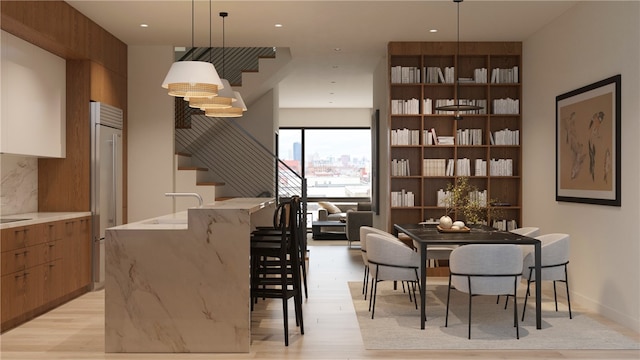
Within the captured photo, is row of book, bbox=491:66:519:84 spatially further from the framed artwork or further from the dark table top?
the dark table top

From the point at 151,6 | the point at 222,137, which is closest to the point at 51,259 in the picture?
the point at 151,6

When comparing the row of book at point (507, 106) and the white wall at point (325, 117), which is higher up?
the white wall at point (325, 117)

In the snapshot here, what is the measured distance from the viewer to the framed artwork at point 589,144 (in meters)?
5.43

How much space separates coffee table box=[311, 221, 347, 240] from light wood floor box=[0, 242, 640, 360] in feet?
20.1

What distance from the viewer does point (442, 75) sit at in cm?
805

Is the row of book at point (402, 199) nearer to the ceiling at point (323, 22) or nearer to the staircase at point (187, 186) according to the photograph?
the ceiling at point (323, 22)

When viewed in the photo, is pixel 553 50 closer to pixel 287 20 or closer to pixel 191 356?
pixel 287 20

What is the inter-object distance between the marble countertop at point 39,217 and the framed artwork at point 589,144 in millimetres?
5254

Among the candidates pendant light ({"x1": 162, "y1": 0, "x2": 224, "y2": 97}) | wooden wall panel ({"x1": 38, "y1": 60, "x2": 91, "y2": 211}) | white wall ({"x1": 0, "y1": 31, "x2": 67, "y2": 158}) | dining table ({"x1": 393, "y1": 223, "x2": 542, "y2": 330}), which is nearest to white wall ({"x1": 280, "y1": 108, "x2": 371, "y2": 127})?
wooden wall panel ({"x1": 38, "y1": 60, "x2": 91, "y2": 211})

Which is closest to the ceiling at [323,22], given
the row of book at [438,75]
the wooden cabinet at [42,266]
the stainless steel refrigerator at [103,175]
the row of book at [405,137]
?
the row of book at [438,75]

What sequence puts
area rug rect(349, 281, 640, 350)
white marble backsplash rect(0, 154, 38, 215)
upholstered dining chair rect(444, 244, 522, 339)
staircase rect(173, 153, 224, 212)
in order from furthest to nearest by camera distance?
staircase rect(173, 153, 224, 212), white marble backsplash rect(0, 154, 38, 215), upholstered dining chair rect(444, 244, 522, 339), area rug rect(349, 281, 640, 350)

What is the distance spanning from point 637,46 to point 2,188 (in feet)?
19.9

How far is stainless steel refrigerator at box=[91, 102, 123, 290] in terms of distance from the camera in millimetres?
6789

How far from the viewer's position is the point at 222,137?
33.8ft
